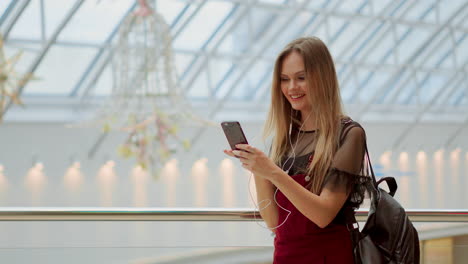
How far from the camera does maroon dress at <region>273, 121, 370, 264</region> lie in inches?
72.4

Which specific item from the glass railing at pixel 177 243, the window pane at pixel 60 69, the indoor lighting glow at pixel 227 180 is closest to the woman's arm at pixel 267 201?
the glass railing at pixel 177 243

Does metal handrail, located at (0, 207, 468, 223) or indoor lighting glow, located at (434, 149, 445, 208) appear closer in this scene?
metal handrail, located at (0, 207, 468, 223)

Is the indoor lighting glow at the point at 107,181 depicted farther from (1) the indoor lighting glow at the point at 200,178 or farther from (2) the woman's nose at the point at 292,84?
(2) the woman's nose at the point at 292,84

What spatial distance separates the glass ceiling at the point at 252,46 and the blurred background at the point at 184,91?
0.03m

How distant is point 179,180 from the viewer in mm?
14148

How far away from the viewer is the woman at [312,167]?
182cm

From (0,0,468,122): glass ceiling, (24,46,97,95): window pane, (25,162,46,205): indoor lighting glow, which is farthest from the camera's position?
(25,162,46,205): indoor lighting glow

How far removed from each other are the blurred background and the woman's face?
145 inches

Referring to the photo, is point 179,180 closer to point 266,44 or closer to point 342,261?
point 266,44

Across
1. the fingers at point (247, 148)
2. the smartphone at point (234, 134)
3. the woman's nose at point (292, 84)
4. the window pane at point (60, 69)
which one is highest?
the window pane at point (60, 69)

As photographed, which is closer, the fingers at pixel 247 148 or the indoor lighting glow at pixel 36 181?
the fingers at pixel 247 148

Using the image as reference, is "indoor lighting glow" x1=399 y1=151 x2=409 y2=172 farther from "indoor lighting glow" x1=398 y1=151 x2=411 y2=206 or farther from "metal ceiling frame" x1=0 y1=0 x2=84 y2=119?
"metal ceiling frame" x1=0 y1=0 x2=84 y2=119

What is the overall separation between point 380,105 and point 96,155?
853 cm

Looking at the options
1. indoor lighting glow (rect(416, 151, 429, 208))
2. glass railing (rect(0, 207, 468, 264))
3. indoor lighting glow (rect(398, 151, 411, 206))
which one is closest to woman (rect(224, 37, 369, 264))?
glass railing (rect(0, 207, 468, 264))
